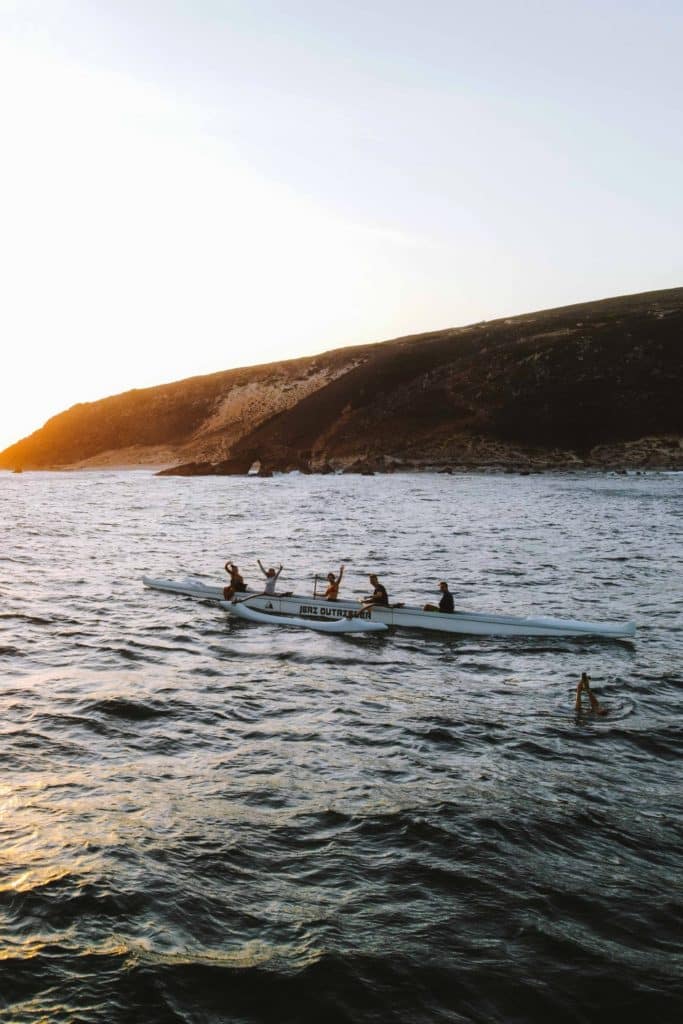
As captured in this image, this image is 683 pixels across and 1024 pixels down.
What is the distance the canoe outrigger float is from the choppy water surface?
0.57m

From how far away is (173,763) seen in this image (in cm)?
1491

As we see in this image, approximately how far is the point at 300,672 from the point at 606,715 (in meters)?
8.05

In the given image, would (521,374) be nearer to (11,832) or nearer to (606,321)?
(606,321)

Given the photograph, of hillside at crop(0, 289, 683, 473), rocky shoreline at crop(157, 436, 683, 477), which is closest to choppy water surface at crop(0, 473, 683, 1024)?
rocky shoreline at crop(157, 436, 683, 477)

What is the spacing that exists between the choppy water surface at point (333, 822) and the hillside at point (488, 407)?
101 meters

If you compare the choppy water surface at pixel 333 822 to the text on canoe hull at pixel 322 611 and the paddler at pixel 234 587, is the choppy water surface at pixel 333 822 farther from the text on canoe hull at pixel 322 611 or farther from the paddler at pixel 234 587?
the text on canoe hull at pixel 322 611

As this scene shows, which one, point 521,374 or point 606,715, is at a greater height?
point 521,374

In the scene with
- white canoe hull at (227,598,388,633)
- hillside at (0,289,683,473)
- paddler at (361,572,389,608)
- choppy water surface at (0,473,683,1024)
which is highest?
hillside at (0,289,683,473)

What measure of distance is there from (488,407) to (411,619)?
117087 millimetres

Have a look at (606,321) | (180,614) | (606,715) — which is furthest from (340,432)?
(606,715)

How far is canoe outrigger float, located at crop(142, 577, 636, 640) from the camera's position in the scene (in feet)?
79.4

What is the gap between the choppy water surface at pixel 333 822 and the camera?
Result: 8.96 metres

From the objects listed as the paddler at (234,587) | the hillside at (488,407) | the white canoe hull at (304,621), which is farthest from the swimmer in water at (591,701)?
the hillside at (488,407)

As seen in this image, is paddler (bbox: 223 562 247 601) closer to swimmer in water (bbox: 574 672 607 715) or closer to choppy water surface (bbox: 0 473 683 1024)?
choppy water surface (bbox: 0 473 683 1024)
